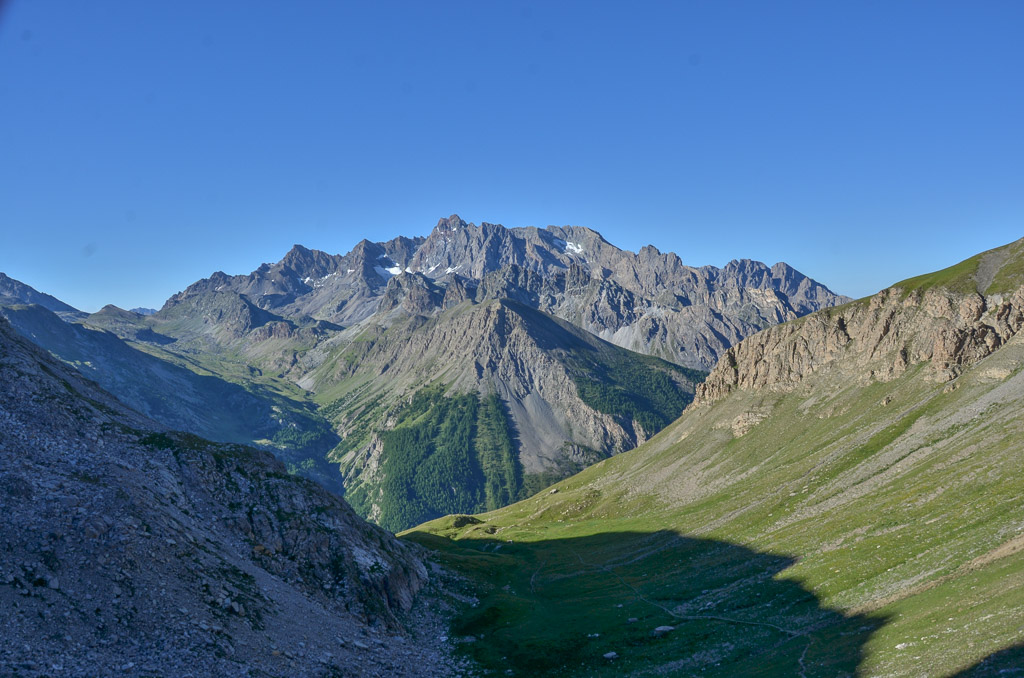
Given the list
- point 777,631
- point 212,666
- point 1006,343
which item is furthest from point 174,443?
point 1006,343

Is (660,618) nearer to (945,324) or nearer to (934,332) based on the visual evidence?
(934,332)

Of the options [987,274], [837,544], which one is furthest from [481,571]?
[987,274]

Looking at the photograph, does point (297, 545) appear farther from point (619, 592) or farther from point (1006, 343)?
point (1006, 343)

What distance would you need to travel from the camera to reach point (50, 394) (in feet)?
266

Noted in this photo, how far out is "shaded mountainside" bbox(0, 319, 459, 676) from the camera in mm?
50906

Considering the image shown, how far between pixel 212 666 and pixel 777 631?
58.4 metres

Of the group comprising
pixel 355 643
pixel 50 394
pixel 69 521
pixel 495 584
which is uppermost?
pixel 50 394

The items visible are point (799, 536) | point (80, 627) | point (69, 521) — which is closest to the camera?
point (80, 627)

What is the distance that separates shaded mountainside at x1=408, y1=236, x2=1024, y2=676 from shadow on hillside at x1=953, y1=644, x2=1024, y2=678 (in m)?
0.20

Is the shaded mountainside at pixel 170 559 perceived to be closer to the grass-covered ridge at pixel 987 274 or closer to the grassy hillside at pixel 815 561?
the grassy hillside at pixel 815 561

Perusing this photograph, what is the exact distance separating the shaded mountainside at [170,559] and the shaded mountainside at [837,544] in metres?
18.4

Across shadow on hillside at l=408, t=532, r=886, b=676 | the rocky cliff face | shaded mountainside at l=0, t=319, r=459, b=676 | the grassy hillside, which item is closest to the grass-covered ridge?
the rocky cliff face

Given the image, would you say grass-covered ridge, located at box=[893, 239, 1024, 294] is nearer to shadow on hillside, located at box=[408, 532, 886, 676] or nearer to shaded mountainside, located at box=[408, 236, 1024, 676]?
shaded mountainside, located at box=[408, 236, 1024, 676]

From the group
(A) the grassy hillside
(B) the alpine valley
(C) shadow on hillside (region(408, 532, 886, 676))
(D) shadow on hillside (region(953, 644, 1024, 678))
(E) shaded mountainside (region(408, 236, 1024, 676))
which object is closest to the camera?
(D) shadow on hillside (region(953, 644, 1024, 678))
